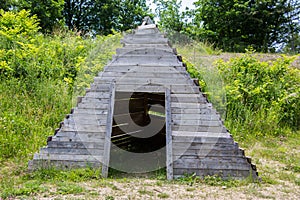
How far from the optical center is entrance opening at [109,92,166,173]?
18.6 ft

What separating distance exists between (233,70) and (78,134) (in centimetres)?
582

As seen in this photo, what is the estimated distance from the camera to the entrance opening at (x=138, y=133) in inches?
224

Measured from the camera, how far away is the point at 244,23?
2095 centimetres

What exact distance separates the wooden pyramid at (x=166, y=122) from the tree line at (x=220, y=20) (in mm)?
14394

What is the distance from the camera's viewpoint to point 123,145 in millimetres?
6855

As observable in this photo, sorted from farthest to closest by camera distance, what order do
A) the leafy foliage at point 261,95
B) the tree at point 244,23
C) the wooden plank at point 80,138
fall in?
the tree at point 244,23
the leafy foliage at point 261,95
the wooden plank at point 80,138

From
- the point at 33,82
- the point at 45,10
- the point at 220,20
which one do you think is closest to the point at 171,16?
the point at 220,20

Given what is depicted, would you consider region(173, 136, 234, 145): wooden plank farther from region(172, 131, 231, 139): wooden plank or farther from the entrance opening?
the entrance opening

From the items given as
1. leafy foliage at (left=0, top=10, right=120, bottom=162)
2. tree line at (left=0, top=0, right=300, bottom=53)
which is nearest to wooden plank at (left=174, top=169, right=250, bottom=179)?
leafy foliage at (left=0, top=10, right=120, bottom=162)

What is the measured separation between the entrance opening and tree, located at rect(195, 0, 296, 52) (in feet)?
45.8

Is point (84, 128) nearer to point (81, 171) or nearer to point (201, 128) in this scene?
point (81, 171)

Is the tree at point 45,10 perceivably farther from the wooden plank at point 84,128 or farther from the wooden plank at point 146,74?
the wooden plank at point 84,128

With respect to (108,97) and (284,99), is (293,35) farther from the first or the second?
(108,97)

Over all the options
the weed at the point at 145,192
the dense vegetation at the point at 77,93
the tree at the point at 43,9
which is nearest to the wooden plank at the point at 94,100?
the dense vegetation at the point at 77,93
